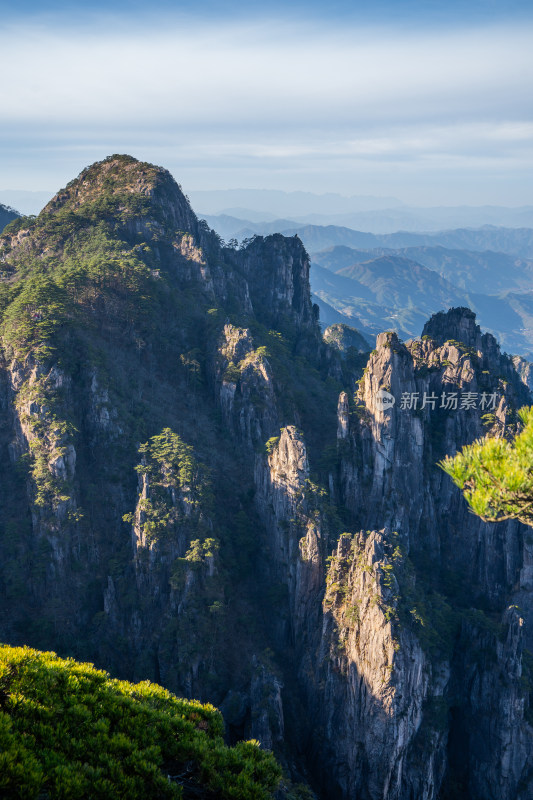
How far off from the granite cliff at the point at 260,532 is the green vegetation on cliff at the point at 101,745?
51.7 ft

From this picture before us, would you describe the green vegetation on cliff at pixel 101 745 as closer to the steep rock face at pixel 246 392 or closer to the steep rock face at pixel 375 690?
the steep rock face at pixel 375 690

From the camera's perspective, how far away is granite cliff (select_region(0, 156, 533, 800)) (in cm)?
3953

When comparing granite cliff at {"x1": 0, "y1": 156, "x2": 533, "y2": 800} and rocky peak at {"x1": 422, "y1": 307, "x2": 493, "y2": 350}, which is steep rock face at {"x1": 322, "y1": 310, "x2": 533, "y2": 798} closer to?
granite cliff at {"x1": 0, "y1": 156, "x2": 533, "y2": 800}

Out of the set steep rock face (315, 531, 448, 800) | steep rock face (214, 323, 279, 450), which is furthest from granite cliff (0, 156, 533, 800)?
steep rock face (214, 323, 279, 450)

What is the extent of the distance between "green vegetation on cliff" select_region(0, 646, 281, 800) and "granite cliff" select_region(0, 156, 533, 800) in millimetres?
15759

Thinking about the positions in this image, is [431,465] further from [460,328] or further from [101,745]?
[101,745]

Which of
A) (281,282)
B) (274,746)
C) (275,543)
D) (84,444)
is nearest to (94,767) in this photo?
(274,746)

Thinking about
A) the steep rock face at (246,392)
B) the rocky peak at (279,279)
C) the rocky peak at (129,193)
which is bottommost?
the steep rock face at (246,392)

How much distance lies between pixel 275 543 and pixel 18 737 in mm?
39452

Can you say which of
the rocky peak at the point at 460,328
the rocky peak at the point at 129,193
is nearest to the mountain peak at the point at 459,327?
the rocky peak at the point at 460,328

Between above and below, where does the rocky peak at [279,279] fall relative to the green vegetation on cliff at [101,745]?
above

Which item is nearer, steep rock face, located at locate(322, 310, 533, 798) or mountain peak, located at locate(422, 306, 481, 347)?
steep rock face, located at locate(322, 310, 533, 798)

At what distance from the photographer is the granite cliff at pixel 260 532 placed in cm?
3953

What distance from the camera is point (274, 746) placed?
3675cm
